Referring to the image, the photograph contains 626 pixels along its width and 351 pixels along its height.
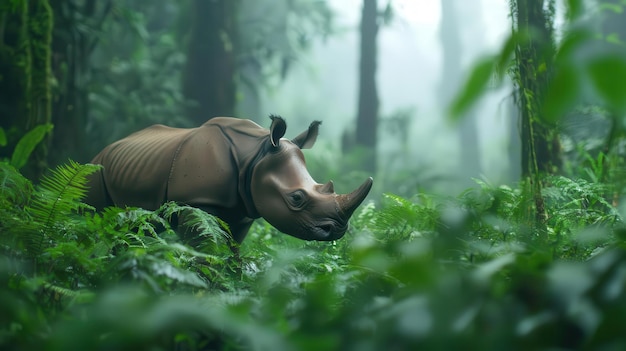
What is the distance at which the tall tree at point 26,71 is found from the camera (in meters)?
8.36

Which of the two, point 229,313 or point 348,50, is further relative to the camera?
point 348,50

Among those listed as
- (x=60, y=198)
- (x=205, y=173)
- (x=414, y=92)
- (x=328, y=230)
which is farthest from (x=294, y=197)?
(x=414, y=92)

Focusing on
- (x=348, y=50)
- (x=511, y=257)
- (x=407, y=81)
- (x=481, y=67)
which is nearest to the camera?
(x=481, y=67)

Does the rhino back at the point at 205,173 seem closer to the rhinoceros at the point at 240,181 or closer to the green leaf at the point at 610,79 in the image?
the rhinoceros at the point at 240,181

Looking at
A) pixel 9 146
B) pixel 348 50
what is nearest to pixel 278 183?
pixel 9 146

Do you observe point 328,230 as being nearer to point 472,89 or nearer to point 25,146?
point 25,146

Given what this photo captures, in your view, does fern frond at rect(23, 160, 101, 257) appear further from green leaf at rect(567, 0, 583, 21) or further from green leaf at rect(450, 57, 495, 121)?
green leaf at rect(567, 0, 583, 21)

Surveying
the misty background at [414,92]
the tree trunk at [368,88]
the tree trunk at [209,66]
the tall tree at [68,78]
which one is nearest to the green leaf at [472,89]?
→ the misty background at [414,92]

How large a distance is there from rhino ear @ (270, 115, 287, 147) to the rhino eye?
461mm

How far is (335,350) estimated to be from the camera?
215 centimetres

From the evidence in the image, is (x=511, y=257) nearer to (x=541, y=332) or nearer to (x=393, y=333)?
(x=541, y=332)

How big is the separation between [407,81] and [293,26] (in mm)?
70483

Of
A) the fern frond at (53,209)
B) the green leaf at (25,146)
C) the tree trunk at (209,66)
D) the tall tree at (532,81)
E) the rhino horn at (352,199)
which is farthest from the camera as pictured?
the tree trunk at (209,66)

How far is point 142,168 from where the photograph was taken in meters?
6.04
